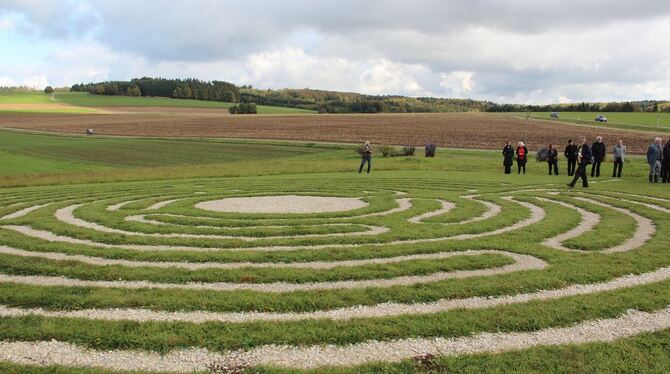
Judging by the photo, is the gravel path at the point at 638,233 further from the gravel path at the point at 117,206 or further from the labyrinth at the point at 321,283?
the gravel path at the point at 117,206

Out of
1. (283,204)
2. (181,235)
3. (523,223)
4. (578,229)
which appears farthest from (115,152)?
(578,229)

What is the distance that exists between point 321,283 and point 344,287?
0.57 metres

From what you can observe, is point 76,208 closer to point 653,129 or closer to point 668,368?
point 668,368

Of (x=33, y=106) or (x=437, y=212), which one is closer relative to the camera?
(x=437, y=212)

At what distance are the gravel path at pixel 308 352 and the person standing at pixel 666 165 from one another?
922 inches

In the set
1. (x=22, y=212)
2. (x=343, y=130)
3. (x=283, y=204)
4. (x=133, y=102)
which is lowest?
(x=22, y=212)

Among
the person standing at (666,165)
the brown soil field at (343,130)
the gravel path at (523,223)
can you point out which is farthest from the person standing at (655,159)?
the brown soil field at (343,130)

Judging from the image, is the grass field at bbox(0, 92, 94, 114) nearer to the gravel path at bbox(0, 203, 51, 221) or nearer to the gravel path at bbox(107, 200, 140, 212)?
the gravel path at bbox(0, 203, 51, 221)

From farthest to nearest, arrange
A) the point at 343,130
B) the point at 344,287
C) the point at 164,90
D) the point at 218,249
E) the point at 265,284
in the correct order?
the point at 164,90 < the point at 343,130 < the point at 218,249 < the point at 265,284 < the point at 344,287

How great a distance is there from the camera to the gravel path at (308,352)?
7.43m

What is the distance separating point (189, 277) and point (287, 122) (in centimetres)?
10351

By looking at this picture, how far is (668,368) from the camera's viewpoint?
709 cm

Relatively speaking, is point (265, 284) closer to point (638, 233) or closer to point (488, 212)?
point (638, 233)

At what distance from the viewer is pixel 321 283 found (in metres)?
11.0
